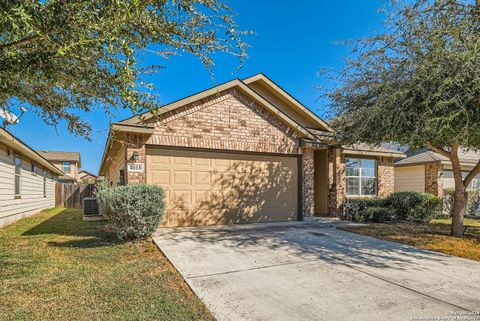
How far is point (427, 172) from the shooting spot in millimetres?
17469

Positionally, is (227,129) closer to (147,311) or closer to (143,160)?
Result: (143,160)

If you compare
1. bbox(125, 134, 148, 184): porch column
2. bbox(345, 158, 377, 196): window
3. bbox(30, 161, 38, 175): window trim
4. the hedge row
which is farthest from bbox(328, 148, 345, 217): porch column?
bbox(30, 161, 38, 175): window trim

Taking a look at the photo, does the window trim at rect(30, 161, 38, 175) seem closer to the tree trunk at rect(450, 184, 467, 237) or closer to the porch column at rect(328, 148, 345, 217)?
the porch column at rect(328, 148, 345, 217)

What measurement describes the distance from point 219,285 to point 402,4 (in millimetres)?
8554

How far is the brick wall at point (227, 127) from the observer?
9539 mm

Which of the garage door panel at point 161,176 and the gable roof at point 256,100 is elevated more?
the gable roof at point 256,100

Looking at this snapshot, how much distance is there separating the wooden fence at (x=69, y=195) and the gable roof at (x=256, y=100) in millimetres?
18125

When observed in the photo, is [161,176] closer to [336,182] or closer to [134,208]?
[134,208]

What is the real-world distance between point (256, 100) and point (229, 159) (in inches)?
91.4

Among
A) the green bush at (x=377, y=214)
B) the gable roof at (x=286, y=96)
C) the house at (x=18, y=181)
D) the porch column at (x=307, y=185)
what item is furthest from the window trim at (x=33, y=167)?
the green bush at (x=377, y=214)

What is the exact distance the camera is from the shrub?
42.7ft

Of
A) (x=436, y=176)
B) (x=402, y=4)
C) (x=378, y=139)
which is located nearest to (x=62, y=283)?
(x=378, y=139)

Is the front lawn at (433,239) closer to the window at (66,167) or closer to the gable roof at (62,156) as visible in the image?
the gable roof at (62,156)

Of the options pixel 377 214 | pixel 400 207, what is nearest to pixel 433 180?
pixel 400 207
